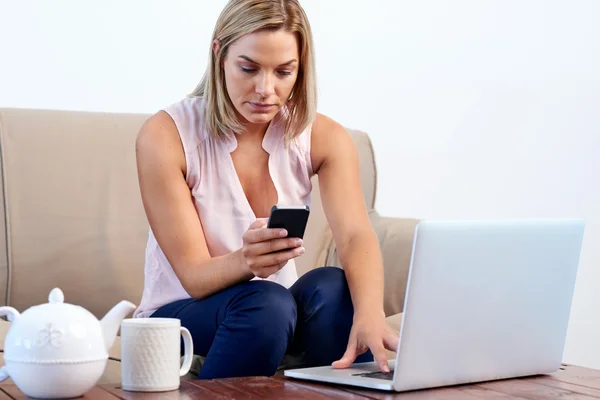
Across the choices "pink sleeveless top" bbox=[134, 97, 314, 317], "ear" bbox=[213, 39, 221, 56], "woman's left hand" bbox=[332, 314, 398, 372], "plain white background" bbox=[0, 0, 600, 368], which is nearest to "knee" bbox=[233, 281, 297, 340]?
"woman's left hand" bbox=[332, 314, 398, 372]

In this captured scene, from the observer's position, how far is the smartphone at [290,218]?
1217 mm

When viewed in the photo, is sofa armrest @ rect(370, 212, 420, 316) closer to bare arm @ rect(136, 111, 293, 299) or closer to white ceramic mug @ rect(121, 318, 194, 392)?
bare arm @ rect(136, 111, 293, 299)

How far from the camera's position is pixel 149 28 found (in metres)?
2.59

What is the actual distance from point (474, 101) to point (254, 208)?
1435 millimetres

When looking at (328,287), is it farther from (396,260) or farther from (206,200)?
(396,260)

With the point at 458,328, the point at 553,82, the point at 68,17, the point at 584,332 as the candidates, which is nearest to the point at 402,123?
the point at 553,82

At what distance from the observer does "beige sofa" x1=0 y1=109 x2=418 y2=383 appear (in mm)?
1990

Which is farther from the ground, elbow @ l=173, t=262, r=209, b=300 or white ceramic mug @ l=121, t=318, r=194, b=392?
elbow @ l=173, t=262, r=209, b=300

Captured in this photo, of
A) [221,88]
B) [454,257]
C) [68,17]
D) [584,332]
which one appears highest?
[68,17]

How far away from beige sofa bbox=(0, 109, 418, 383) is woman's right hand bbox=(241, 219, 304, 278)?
0.73 metres

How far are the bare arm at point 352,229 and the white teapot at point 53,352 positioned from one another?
444 mm

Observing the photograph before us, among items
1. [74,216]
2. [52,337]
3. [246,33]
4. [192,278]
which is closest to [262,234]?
[192,278]

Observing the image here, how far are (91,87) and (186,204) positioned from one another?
1.03m

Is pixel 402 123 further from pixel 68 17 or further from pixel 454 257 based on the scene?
pixel 454 257
